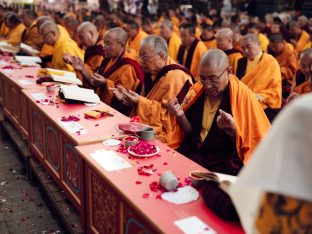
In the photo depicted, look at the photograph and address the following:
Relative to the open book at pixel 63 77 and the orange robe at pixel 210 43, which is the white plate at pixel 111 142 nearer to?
the open book at pixel 63 77

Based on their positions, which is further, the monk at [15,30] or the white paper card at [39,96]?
the monk at [15,30]

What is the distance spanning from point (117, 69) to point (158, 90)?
104 cm

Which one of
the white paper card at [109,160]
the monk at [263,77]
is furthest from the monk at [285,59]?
the white paper card at [109,160]

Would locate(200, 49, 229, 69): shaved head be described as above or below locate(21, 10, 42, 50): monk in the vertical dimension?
above

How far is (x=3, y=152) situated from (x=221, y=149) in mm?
3154

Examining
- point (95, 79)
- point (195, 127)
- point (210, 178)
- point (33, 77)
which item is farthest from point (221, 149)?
point (33, 77)

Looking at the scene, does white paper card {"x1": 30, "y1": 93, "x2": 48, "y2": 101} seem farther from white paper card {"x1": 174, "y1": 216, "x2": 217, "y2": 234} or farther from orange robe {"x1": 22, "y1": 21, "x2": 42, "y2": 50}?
orange robe {"x1": 22, "y1": 21, "x2": 42, "y2": 50}

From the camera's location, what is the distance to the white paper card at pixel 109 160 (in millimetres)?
2512

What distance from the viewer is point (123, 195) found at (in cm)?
218

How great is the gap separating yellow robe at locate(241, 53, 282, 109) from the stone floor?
9.63 feet

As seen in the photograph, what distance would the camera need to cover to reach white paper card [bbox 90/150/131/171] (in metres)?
2.51

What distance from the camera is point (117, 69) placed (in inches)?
190

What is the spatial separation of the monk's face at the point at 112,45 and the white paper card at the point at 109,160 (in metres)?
2.22

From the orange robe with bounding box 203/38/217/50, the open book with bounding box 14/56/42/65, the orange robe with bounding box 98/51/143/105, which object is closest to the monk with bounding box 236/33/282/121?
the orange robe with bounding box 98/51/143/105
